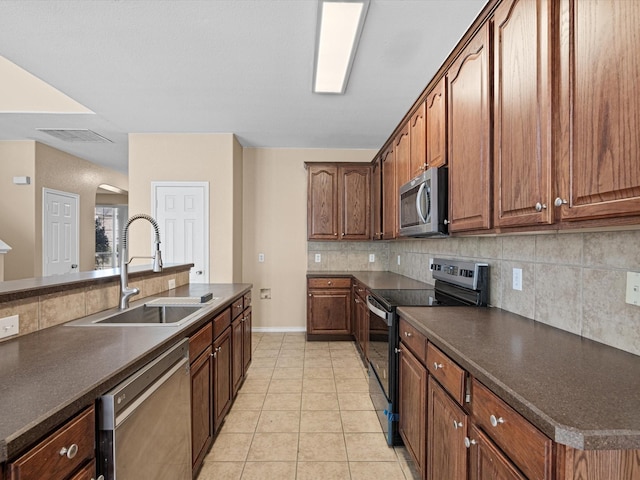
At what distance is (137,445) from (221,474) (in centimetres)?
103

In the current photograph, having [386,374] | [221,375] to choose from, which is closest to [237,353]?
[221,375]

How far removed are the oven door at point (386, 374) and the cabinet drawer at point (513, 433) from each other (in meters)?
1.00

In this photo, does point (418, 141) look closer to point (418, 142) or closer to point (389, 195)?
point (418, 142)

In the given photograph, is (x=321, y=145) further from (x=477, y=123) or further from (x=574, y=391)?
(x=574, y=391)

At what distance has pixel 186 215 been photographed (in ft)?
14.3

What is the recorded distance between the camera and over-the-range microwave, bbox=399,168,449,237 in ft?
6.93

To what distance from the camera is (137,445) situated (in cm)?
115

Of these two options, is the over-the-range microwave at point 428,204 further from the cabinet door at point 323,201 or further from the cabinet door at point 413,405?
the cabinet door at point 323,201

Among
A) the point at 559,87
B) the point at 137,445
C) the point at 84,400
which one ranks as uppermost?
the point at 559,87

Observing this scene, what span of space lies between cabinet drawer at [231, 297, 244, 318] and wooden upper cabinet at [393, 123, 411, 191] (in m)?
1.74

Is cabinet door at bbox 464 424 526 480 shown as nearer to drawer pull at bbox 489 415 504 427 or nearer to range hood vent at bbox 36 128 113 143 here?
drawer pull at bbox 489 415 504 427

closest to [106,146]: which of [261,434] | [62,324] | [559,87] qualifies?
[62,324]

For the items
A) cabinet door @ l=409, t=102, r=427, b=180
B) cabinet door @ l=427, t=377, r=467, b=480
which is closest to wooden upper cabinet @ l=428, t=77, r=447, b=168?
cabinet door @ l=409, t=102, r=427, b=180

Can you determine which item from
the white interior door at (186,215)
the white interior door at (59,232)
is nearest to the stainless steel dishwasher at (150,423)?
the white interior door at (186,215)
